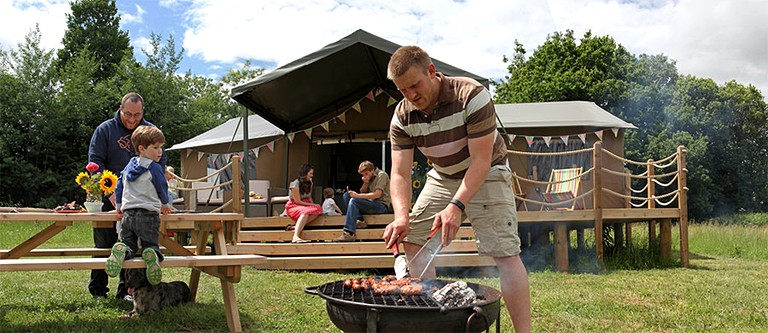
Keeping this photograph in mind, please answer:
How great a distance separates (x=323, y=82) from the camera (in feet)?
26.6

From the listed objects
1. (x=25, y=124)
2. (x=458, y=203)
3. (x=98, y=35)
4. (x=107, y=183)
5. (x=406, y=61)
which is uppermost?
(x=98, y=35)

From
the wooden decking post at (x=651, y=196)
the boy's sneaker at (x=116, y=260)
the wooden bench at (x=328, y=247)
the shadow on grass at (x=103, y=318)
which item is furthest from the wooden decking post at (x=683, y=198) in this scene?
the boy's sneaker at (x=116, y=260)

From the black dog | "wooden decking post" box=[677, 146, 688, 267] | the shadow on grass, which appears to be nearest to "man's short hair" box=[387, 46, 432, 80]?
the shadow on grass

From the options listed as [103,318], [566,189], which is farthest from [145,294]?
[566,189]

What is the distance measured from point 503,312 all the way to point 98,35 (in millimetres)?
22935

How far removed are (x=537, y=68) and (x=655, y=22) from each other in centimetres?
2280

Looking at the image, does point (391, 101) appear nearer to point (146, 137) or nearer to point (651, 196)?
point (651, 196)

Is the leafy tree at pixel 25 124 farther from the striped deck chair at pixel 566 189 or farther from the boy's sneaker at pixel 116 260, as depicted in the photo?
the boy's sneaker at pixel 116 260

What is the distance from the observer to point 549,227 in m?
7.04

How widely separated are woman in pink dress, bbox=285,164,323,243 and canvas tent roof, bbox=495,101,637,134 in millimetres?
5247

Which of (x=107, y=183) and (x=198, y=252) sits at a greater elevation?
(x=107, y=183)

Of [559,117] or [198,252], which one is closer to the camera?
[198,252]

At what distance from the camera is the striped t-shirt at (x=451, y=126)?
8.45 feet

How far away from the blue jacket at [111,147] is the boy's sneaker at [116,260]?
1.15 metres
